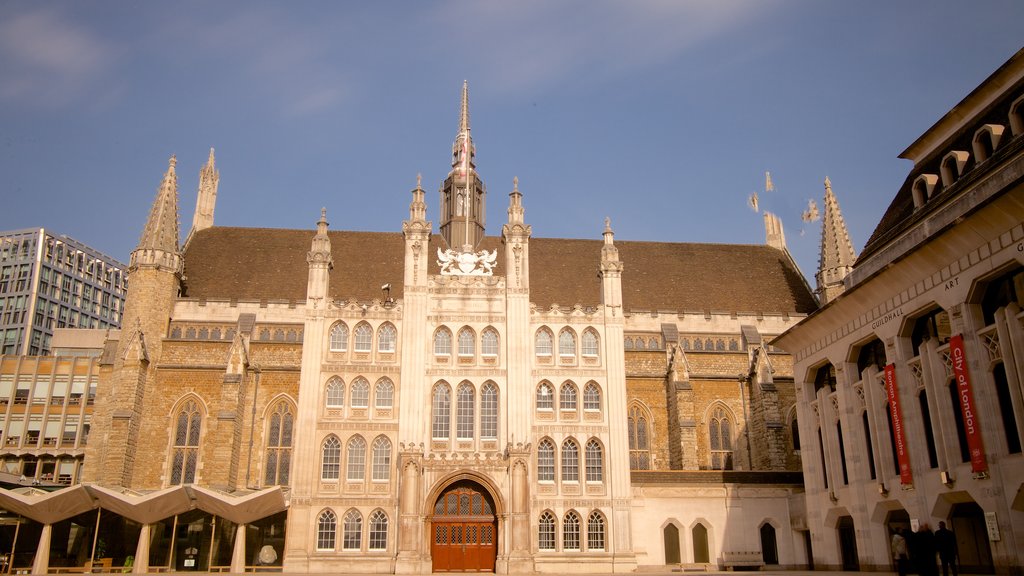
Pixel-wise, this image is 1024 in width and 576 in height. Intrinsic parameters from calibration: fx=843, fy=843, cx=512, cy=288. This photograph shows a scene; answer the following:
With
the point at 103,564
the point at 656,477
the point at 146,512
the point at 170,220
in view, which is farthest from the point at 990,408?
the point at 170,220

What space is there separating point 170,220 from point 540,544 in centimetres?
2807

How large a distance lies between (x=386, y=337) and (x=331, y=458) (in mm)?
6085

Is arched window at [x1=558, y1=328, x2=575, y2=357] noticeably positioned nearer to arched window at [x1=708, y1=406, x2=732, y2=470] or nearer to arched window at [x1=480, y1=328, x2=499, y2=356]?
arched window at [x1=480, y1=328, x2=499, y2=356]

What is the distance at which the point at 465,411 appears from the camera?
39094 millimetres

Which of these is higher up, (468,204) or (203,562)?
(468,204)

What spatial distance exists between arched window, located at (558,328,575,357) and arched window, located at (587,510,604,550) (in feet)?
24.4

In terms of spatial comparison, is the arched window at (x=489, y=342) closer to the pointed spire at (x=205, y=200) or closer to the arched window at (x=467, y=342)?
the arched window at (x=467, y=342)

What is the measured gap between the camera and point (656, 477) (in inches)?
1517

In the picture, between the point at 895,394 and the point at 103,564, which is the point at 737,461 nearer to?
the point at 895,394

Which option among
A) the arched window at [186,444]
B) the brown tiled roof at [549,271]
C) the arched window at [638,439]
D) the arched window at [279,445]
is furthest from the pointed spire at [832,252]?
the arched window at [186,444]

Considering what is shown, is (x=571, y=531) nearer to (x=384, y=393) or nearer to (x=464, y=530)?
(x=464, y=530)

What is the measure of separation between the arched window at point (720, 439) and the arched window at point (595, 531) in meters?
10.6

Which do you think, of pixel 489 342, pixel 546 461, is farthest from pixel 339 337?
pixel 546 461

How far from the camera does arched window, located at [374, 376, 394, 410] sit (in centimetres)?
3909
